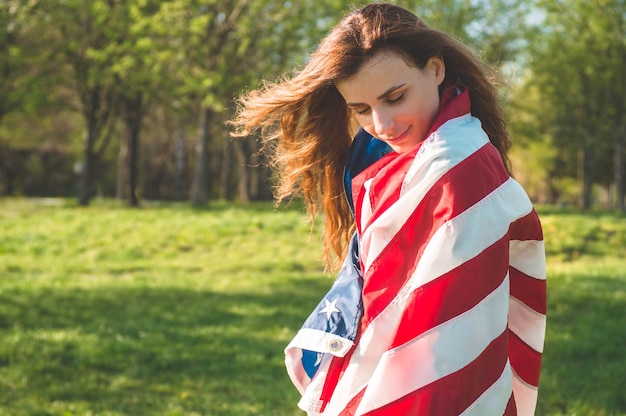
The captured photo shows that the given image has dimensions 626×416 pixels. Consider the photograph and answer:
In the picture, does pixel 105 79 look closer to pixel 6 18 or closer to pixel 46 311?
pixel 6 18

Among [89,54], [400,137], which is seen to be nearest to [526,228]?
[400,137]

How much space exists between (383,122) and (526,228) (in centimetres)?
46

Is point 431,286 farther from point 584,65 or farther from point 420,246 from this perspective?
point 584,65

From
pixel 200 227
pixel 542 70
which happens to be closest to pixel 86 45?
pixel 200 227

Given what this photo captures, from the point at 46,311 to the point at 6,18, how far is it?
17087mm

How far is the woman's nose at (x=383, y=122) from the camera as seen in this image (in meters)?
1.88

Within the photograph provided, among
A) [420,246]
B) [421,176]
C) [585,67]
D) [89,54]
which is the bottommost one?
[420,246]

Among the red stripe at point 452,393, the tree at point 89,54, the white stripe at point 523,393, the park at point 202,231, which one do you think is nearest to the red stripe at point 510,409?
the red stripe at point 452,393

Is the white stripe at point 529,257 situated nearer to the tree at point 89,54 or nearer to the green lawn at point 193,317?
the green lawn at point 193,317

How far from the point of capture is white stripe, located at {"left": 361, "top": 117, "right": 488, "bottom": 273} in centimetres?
166

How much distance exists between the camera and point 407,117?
73.8 inches

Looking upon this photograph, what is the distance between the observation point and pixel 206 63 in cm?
2055

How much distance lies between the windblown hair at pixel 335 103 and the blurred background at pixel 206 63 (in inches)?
527

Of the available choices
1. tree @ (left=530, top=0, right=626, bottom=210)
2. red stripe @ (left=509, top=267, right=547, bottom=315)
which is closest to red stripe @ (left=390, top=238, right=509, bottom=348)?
red stripe @ (left=509, top=267, right=547, bottom=315)
